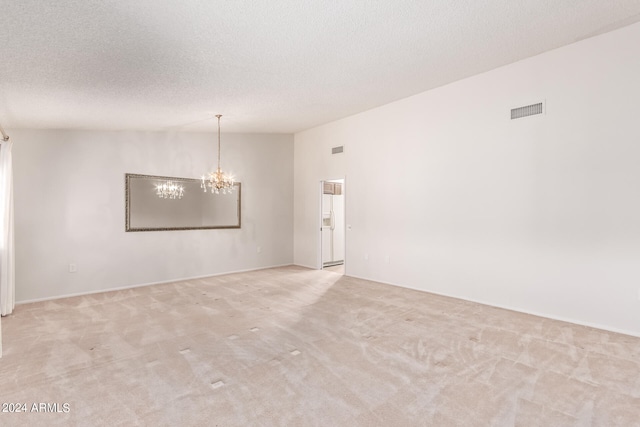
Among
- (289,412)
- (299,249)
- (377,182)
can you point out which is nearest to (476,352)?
(289,412)

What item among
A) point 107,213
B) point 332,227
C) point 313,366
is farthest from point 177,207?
point 313,366

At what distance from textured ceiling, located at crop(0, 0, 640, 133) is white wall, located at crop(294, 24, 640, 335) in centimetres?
47

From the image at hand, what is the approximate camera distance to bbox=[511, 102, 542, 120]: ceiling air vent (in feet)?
13.7

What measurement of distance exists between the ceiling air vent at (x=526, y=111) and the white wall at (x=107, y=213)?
16.6 ft

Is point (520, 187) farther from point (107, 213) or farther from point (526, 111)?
point (107, 213)

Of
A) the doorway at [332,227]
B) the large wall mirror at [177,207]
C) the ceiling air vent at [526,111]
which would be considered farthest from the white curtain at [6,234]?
the ceiling air vent at [526,111]

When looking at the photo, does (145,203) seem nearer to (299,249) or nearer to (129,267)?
(129,267)

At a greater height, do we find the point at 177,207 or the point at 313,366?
the point at 177,207

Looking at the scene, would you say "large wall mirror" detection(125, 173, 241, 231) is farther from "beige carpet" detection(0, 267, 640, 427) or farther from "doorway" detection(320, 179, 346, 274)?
"doorway" detection(320, 179, 346, 274)

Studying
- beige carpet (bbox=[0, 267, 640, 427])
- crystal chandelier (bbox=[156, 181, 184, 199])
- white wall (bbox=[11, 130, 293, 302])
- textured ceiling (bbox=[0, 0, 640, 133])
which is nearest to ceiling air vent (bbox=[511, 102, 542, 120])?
textured ceiling (bbox=[0, 0, 640, 133])

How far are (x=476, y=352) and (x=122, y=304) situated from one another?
182 inches

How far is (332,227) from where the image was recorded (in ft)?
26.3

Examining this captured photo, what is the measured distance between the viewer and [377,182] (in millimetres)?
6145

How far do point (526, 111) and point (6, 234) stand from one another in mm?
6810
